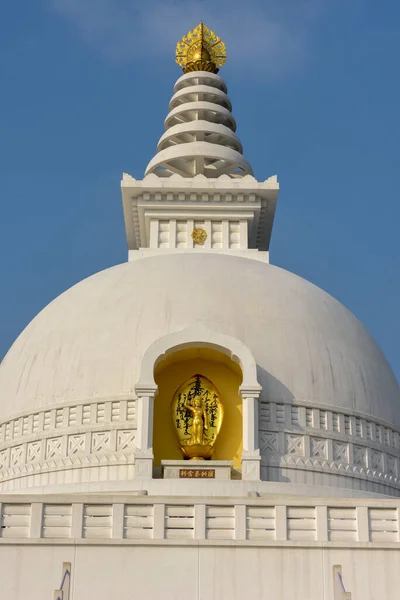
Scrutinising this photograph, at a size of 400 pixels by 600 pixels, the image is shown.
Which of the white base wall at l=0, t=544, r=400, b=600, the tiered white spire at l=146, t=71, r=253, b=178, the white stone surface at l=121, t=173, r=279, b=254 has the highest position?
A: the tiered white spire at l=146, t=71, r=253, b=178

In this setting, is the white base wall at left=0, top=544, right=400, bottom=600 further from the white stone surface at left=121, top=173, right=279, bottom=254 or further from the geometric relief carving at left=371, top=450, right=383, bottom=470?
the white stone surface at left=121, top=173, right=279, bottom=254

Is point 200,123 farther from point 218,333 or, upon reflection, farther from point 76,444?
point 76,444

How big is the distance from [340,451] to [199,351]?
397cm

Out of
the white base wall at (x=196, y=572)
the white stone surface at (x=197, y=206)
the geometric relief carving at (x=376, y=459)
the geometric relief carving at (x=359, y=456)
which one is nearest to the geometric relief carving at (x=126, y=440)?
the geometric relief carving at (x=359, y=456)

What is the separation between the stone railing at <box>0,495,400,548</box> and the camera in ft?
55.6

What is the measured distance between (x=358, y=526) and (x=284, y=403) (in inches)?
222

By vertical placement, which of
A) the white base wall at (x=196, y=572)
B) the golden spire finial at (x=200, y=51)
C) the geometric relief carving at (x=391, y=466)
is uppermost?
the golden spire finial at (x=200, y=51)

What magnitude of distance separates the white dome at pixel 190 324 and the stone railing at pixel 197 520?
5.43 m

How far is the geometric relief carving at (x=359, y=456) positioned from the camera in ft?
74.8

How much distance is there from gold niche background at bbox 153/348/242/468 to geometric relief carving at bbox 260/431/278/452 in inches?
36.1

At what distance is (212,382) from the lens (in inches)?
917

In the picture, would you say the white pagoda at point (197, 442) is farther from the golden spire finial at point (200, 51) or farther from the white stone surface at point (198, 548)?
the golden spire finial at point (200, 51)

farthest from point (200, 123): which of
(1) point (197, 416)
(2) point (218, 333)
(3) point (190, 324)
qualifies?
(1) point (197, 416)

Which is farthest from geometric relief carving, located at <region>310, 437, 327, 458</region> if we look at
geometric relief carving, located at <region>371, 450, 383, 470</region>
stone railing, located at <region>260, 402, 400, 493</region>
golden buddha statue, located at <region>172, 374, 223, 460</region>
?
golden buddha statue, located at <region>172, 374, 223, 460</region>
